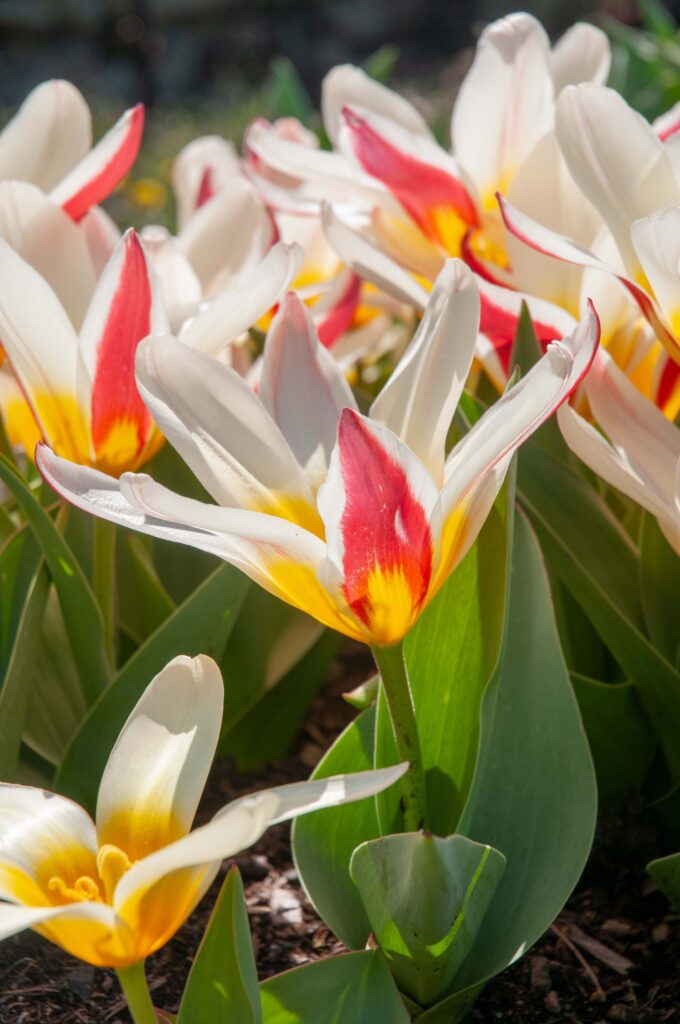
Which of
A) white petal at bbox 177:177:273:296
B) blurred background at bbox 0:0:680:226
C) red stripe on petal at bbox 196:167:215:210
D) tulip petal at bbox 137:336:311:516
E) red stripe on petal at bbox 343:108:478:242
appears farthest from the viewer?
blurred background at bbox 0:0:680:226

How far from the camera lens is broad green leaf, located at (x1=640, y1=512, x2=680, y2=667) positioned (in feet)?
2.73

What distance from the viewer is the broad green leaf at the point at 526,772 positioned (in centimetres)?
70

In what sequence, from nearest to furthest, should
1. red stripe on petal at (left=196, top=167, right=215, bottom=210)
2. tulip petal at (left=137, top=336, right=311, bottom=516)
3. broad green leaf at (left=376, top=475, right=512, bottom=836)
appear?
tulip petal at (left=137, top=336, right=311, bottom=516), broad green leaf at (left=376, top=475, right=512, bottom=836), red stripe on petal at (left=196, top=167, right=215, bottom=210)

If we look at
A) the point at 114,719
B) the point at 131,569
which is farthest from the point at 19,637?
the point at 131,569

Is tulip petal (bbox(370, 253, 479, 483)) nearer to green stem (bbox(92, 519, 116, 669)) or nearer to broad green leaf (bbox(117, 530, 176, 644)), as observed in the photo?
green stem (bbox(92, 519, 116, 669))

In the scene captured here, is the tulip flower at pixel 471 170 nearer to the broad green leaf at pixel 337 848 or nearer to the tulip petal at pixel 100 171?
the tulip petal at pixel 100 171

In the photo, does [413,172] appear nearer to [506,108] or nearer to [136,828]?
[506,108]

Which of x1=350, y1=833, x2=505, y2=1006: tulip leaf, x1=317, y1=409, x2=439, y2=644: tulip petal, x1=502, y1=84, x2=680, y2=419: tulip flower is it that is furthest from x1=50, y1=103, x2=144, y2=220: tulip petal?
x1=350, y1=833, x2=505, y2=1006: tulip leaf

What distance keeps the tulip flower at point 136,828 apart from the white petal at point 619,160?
0.37m

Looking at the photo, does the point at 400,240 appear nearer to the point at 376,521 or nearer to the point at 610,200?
the point at 610,200

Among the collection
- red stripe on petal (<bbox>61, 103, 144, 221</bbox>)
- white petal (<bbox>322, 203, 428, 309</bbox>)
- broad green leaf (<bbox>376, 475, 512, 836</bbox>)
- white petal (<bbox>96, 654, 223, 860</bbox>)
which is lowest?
broad green leaf (<bbox>376, 475, 512, 836</bbox>)

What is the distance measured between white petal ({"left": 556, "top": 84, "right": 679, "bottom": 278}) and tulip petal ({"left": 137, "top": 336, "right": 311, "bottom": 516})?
0.84 ft

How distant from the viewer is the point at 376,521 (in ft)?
1.92

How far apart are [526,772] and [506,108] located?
52cm
